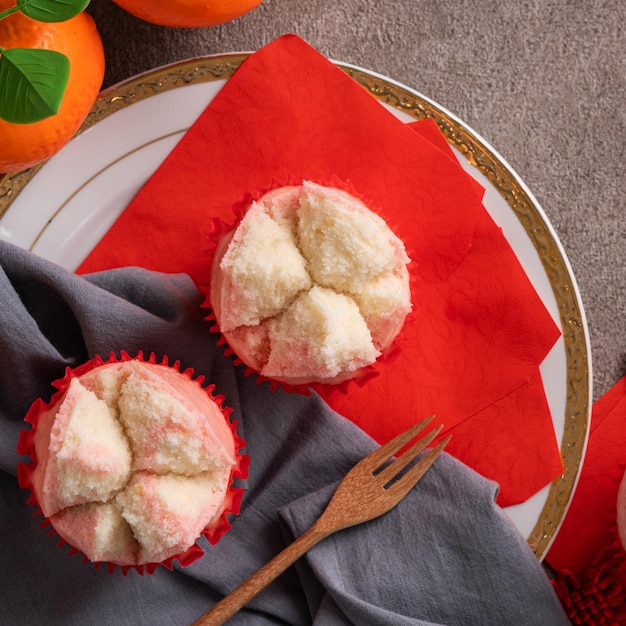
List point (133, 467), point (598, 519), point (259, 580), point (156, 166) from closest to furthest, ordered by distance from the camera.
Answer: point (133, 467)
point (259, 580)
point (156, 166)
point (598, 519)

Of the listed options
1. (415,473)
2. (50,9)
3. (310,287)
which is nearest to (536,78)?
(310,287)

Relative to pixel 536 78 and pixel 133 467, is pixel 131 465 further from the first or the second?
pixel 536 78

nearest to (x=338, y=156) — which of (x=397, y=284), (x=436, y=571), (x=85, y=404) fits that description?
(x=397, y=284)

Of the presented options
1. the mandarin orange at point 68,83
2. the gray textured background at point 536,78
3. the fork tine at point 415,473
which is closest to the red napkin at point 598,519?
the gray textured background at point 536,78

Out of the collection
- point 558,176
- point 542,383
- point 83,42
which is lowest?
point 542,383

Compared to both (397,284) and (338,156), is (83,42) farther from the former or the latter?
(397,284)

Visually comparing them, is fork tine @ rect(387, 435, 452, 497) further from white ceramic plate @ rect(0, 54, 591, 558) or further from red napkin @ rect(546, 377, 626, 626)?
red napkin @ rect(546, 377, 626, 626)

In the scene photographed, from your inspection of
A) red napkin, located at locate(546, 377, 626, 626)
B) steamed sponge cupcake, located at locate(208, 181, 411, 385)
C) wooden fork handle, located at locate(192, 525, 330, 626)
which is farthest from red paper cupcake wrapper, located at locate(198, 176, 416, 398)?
red napkin, located at locate(546, 377, 626, 626)
